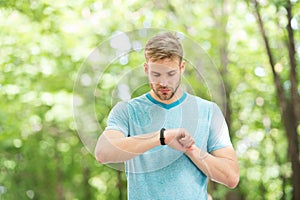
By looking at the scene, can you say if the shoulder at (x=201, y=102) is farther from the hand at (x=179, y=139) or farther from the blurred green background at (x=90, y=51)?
the blurred green background at (x=90, y=51)

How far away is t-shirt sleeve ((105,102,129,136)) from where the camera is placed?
4.30ft

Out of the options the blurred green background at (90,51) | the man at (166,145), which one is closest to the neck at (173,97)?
the man at (166,145)

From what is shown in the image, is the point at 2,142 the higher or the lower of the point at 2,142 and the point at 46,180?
the higher

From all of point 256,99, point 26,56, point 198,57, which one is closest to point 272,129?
point 256,99

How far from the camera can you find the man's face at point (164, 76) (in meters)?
1.25

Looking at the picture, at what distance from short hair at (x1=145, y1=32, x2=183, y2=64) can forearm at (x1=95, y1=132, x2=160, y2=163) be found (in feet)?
0.54

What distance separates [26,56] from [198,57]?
4716 mm

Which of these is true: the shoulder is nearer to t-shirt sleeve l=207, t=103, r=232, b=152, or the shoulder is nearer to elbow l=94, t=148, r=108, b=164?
t-shirt sleeve l=207, t=103, r=232, b=152

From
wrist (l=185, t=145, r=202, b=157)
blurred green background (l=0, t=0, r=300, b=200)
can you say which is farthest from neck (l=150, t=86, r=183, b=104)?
blurred green background (l=0, t=0, r=300, b=200)

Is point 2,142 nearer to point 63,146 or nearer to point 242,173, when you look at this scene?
point 63,146

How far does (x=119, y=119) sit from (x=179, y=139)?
A: 0.16 m

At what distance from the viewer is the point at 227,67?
5.84m

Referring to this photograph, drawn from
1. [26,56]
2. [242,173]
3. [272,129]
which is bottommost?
[242,173]

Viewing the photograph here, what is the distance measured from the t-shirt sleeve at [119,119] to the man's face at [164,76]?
95mm
